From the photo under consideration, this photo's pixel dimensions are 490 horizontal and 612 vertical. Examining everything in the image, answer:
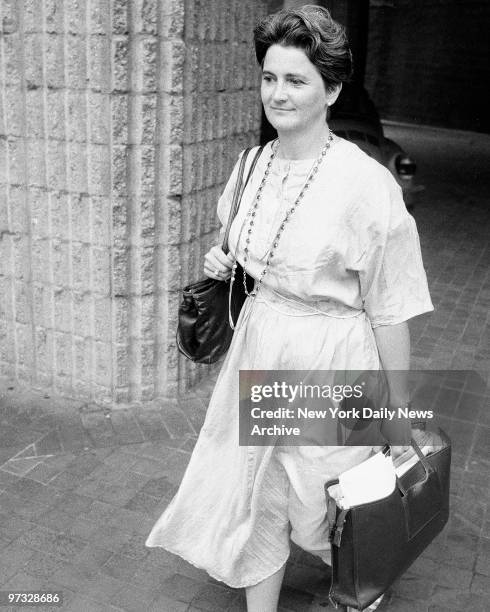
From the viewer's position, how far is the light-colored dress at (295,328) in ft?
7.34

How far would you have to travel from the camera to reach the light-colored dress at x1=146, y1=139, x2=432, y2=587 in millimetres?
2238

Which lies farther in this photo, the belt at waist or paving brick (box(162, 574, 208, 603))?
paving brick (box(162, 574, 208, 603))

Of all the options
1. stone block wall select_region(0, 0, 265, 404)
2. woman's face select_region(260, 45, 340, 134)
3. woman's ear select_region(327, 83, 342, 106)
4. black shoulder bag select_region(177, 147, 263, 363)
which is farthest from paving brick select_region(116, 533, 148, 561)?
woman's ear select_region(327, 83, 342, 106)

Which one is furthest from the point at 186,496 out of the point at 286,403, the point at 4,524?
the point at 4,524

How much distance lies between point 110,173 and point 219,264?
1753mm

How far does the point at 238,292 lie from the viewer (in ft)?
8.52

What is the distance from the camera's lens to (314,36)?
6.96 ft

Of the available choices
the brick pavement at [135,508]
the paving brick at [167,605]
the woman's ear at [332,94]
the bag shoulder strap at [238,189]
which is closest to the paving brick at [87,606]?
the brick pavement at [135,508]

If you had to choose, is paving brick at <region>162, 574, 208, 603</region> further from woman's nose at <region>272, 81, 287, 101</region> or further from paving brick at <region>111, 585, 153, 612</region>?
woman's nose at <region>272, 81, 287, 101</region>

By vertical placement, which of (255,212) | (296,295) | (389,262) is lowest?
(296,295)

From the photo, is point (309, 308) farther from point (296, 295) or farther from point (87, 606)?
point (87, 606)

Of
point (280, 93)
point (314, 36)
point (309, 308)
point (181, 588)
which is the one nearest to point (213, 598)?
point (181, 588)

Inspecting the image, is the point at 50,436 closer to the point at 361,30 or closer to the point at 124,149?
the point at 124,149

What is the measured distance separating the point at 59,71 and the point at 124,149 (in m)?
0.52
